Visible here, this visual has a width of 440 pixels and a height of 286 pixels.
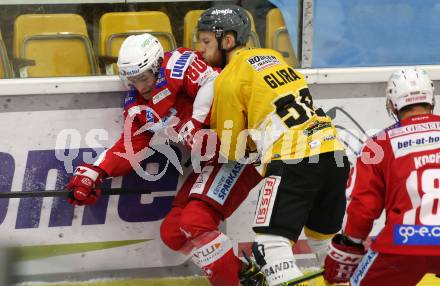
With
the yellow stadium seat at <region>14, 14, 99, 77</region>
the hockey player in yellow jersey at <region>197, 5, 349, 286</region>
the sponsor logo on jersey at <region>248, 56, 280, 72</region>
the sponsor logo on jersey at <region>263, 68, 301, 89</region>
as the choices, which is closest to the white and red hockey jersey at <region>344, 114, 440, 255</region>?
the hockey player in yellow jersey at <region>197, 5, 349, 286</region>

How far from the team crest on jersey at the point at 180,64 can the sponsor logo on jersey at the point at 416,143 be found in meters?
1.24

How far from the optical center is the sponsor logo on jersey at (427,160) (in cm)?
360

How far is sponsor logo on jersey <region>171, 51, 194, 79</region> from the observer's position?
448 centimetres

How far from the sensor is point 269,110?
4137 mm

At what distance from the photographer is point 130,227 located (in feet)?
15.7

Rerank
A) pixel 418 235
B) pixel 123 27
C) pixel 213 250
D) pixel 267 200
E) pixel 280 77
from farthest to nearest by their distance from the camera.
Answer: pixel 123 27, pixel 213 250, pixel 280 77, pixel 267 200, pixel 418 235

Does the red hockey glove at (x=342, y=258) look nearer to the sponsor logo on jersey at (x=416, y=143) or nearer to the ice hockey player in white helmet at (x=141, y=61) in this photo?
the sponsor logo on jersey at (x=416, y=143)

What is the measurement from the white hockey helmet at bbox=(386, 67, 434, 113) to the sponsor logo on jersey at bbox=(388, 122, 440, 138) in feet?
0.42

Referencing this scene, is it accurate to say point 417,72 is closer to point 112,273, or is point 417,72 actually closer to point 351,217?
point 351,217

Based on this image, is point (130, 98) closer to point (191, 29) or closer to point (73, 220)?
point (191, 29)

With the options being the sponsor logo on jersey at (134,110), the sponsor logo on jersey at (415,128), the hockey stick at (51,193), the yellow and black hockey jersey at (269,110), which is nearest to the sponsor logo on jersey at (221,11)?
the yellow and black hockey jersey at (269,110)

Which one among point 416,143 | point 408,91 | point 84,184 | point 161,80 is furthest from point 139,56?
point 416,143

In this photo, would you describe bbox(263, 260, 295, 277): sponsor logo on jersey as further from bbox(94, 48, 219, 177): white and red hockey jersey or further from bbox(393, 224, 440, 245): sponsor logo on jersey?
bbox(94, 48, 219, 177): white and red hockey jersey

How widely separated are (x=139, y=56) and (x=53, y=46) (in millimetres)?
579
